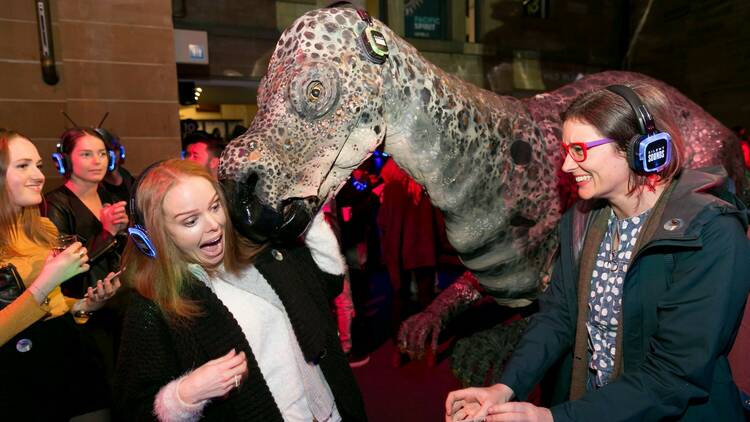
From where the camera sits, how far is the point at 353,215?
461 centimetres

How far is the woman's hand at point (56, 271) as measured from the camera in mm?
1905

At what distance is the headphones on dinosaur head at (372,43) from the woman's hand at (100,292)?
1.31 meters

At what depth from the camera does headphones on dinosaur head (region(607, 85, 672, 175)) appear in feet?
4.29

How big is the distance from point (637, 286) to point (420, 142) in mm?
857

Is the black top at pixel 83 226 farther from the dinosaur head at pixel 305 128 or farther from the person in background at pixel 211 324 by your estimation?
the dinosaur head at pixel 305 128

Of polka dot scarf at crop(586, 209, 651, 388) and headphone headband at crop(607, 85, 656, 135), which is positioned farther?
polka dot scarf at crop(586, 209, 651, 388)

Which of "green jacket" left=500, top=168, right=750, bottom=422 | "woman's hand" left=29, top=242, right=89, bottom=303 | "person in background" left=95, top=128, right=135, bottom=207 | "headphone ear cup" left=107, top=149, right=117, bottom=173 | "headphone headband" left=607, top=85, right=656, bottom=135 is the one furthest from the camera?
"person in background" left=95, top=128, right=135, bottom=207

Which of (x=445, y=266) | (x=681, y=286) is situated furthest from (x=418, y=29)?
(x=681, y=286)

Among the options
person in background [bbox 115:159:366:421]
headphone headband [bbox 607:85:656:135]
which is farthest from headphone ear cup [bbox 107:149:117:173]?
headphone headband [bbox 607:85:656:135]

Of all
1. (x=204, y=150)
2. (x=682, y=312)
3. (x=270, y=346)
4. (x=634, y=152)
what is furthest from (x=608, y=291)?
(x=204, y=150)

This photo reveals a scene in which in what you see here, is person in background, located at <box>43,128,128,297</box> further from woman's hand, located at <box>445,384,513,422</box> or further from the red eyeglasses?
the red eyeglasses

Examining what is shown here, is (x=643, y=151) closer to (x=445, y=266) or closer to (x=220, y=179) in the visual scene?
(x=220, y=179)

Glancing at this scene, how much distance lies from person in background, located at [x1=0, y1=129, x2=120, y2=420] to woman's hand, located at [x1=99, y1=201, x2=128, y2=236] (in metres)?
0.51

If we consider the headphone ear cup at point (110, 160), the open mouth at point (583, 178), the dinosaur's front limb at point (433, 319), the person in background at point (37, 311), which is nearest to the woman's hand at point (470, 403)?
the open mouth at point (583, 178)
